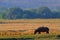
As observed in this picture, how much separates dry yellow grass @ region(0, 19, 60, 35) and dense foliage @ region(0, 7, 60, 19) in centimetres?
5

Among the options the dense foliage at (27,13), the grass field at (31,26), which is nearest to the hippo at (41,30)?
the grass field at (31,26)

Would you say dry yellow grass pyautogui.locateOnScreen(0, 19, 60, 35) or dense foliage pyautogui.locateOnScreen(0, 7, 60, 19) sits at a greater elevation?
dense foliage pyautogui.locateOnScreen(0, 7, 60, 19)

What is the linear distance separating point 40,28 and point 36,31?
0.06m

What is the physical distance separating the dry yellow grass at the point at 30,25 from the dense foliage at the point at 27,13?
0.05 metres

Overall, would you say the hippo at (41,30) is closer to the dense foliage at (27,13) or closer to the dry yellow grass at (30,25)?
the dry yellow grass at (30,25)

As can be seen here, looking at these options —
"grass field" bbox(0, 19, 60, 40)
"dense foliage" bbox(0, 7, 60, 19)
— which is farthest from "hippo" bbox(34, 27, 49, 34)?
"dense foliage" bbox(0, 7, 60, 19)

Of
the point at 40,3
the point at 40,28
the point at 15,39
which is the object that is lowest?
the point at 15,39

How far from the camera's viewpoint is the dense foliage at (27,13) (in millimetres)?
1910

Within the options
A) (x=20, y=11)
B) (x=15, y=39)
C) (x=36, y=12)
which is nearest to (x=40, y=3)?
(x=36, y=12)

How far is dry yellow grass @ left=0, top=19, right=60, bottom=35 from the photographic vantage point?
1881mm

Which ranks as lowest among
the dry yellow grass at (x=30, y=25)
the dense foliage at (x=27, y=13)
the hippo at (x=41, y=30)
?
the hippo at (x=41, y=30)

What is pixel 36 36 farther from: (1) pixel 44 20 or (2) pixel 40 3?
(2) pixel 40 3

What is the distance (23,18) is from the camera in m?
1.91

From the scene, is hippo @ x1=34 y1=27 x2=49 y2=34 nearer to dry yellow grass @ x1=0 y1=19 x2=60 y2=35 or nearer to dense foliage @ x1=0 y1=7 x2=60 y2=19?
dry yellow grass @ x1=0 y1=19 x2=60 y2=35
